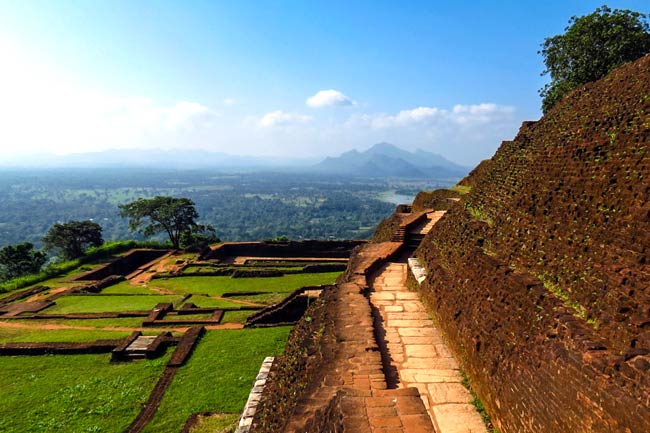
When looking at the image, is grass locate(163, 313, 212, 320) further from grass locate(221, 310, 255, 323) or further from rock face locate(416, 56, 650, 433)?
rock face locate(416, 56, 650, 433)

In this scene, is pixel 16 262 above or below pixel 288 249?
below

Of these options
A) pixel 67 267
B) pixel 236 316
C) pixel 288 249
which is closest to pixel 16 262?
pixel 67 267

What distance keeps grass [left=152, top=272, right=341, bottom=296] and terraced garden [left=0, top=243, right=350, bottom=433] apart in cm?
20

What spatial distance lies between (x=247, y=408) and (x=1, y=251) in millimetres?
32256

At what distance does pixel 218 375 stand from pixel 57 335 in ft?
23.0

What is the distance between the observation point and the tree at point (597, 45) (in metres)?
16.3

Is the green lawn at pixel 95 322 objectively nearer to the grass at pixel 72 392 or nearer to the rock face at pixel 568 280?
the grass at pixel 72 392

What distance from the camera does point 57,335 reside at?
12711mm

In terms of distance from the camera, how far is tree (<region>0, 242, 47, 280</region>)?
1162 inches

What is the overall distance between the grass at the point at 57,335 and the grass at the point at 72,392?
1152mm

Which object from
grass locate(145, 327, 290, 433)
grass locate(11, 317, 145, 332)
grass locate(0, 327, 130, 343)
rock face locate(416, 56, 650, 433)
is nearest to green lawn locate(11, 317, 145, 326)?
grass locate(11, 317, 145, 332)

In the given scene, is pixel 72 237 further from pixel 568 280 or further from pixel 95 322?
pixel 568 280

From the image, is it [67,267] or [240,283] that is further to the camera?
[67,267]

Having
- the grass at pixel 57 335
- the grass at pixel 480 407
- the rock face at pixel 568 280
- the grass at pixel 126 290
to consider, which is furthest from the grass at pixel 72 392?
the grass at pixel 126 290
